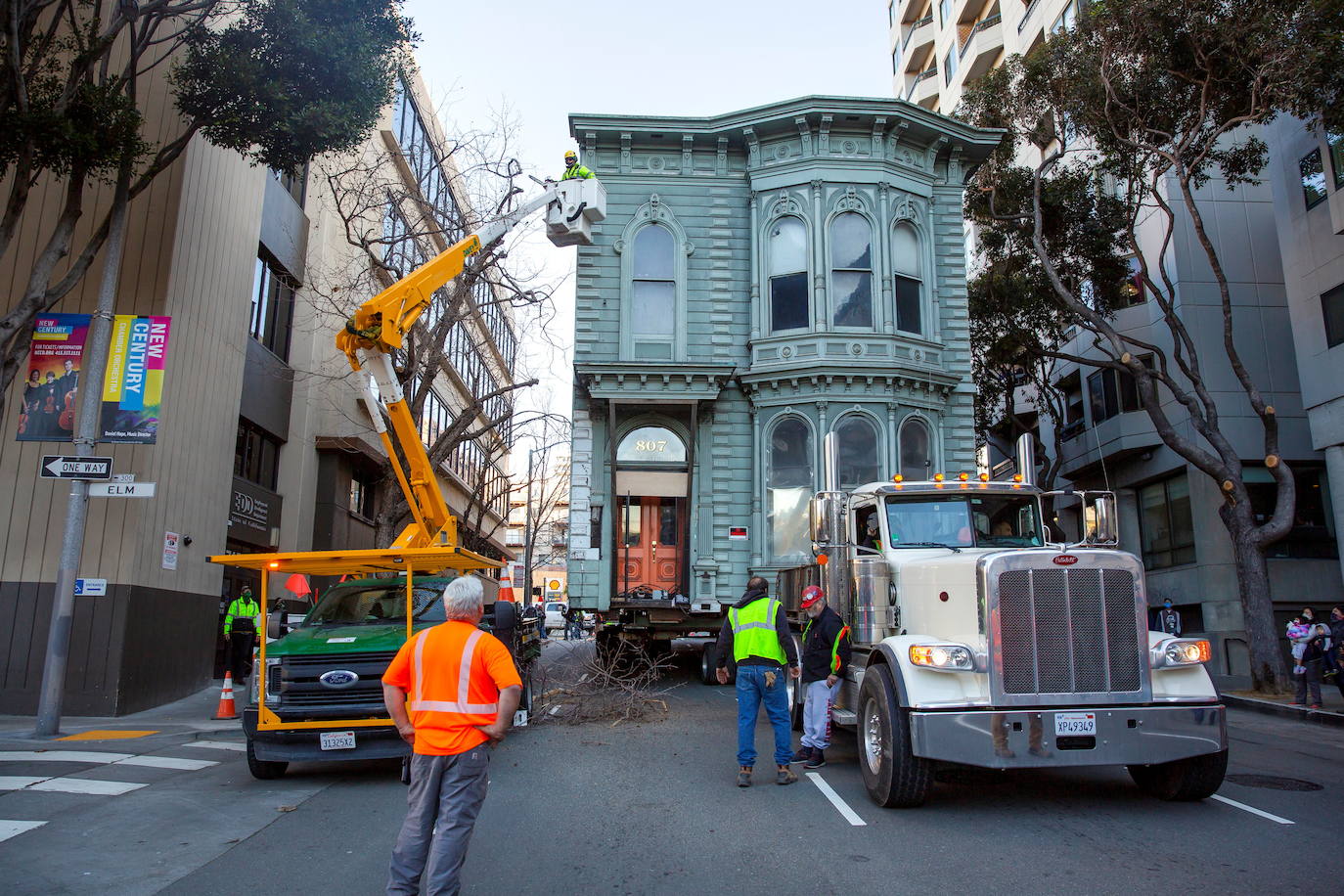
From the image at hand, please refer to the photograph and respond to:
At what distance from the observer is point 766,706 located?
27.2 feet

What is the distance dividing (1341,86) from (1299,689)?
9829mm

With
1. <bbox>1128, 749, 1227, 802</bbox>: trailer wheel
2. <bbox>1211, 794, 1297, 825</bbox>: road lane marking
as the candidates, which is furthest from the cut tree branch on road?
<bbox>1128, 749, 1227, 802</bbox>: trailer wheel

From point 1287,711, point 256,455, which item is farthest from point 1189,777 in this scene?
point 256,455

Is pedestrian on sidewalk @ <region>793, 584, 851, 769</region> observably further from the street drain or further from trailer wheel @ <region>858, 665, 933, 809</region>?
the street drain

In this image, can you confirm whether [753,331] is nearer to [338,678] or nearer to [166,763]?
[338,678]

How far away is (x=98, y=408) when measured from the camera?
11.5 m

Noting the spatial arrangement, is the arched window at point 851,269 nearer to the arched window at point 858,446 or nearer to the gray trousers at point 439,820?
the arched window at point 858,446

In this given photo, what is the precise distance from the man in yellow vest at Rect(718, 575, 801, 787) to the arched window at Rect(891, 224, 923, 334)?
474 inches

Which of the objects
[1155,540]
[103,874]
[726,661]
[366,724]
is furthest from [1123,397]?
[103,874]

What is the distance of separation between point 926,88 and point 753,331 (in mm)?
33854

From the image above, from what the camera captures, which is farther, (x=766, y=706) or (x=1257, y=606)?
(x=1257, y=606)

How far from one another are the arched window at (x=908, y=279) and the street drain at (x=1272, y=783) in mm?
11860

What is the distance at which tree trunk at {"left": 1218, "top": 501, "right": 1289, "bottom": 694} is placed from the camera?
A: 16406 mm

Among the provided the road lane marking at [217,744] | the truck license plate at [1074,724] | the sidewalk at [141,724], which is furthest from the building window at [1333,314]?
the sidewalk at [141,724]
